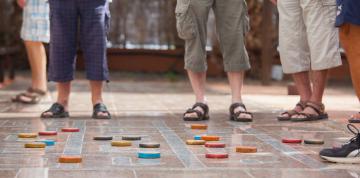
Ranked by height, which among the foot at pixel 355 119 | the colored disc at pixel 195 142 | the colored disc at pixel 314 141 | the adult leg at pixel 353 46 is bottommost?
the foot at pixel 355 119

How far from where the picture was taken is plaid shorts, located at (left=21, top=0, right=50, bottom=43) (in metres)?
7.18

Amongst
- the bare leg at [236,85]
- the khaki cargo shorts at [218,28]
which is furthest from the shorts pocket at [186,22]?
the bare leg at [236,85]

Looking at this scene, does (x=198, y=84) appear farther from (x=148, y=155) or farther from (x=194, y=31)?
(x=148, y=155)

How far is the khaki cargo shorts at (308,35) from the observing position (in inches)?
226

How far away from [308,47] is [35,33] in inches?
103

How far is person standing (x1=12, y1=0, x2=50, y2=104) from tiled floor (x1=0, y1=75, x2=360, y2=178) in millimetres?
177

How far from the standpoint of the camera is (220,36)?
5934 millimetres

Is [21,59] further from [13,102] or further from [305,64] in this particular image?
[305,64]

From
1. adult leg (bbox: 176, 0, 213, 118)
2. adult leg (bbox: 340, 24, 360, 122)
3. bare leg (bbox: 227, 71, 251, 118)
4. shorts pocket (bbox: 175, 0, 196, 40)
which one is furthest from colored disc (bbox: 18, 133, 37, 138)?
adult leg (bbox: 340, 24, 360, 122)

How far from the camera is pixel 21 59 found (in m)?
13.0

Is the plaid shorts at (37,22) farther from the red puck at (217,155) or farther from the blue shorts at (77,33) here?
the red puck at (217,155)

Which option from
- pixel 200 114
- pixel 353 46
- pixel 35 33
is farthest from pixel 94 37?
pixel 353 46

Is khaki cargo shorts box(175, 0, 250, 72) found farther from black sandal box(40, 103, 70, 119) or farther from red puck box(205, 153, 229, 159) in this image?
red puck box(205, 153, 229, 159)

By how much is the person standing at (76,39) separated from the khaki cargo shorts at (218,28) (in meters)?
0.63
